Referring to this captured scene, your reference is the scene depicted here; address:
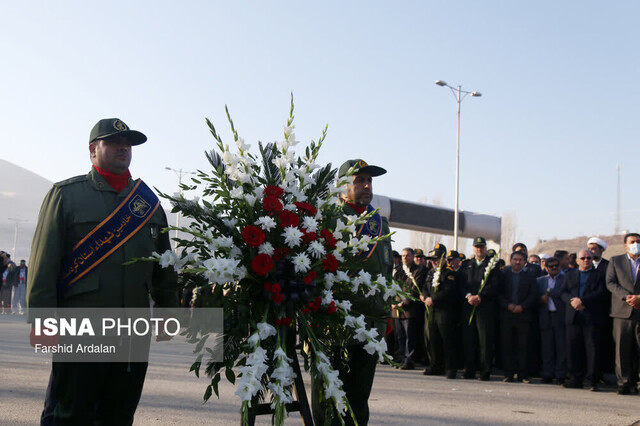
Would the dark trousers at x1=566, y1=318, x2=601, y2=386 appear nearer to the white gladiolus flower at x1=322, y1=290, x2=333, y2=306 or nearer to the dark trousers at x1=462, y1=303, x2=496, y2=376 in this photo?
the dark trousers at x1=462, y1=303, x2=496, y2=376

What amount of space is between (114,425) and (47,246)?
1.08 metres

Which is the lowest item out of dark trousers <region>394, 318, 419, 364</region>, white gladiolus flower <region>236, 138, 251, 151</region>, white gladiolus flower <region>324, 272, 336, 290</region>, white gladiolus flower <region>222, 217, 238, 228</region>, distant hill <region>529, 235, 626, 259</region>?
dark trousers <region>394, 318, 419, 364</region>

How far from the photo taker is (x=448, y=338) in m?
10.5

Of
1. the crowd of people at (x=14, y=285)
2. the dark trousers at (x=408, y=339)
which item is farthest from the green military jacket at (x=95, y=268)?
the crowd of people at (x=14, y=285)

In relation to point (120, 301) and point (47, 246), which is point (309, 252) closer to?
point (120, 301)

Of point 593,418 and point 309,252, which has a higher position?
point 309,252

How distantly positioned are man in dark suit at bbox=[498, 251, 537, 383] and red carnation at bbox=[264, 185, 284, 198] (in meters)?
7.42

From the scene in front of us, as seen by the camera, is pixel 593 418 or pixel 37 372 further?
pixel 37 372

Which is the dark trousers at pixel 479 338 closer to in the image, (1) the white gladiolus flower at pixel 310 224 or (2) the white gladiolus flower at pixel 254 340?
(1) the white gladiolus flower at pixel 310 224

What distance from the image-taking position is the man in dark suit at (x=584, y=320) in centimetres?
934

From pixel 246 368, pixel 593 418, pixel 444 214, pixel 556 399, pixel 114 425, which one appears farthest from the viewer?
pixel 444 214

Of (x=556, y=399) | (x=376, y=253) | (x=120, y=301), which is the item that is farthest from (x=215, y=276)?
(x=556, y=399)

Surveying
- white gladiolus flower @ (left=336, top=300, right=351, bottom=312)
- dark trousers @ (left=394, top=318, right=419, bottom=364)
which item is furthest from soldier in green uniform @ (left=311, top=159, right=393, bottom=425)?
dark trousers @ (left=394, top=318, right=419, bottom=364)

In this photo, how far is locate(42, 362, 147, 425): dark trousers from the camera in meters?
3.57
